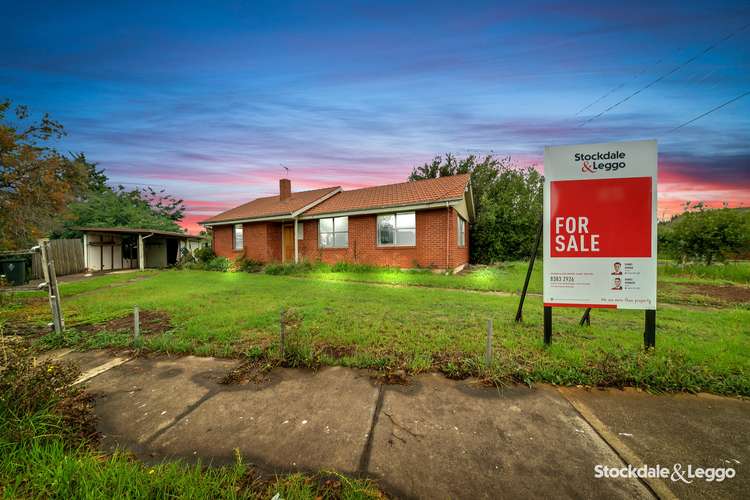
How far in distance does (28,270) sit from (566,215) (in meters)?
22.2

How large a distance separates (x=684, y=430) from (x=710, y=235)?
1618cm

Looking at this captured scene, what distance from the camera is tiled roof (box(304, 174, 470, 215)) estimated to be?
12898 millimetres

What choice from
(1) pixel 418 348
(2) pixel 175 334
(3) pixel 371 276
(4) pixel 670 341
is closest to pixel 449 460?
(1) pixel 418 348

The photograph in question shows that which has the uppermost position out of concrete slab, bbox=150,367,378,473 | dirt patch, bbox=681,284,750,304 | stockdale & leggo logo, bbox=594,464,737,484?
concrete slab, bbox=150,367,378,473

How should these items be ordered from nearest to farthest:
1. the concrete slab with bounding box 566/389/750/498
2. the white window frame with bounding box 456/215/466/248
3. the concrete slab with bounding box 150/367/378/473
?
the concrete slab with bounding box 566/389/750/498 < the concrete slab with bounding box 150/367/378/473 < the white window frame with bounding box 456/215/466/248

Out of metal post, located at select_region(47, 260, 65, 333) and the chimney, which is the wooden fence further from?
metal post, located at select_region(47, 260, 65, 333)

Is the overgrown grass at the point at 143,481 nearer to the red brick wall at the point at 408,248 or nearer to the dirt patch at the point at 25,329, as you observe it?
the dirt patch at the point at 25,329

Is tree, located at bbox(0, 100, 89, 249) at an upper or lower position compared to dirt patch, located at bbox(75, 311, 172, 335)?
upper

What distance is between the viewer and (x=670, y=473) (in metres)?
1.97

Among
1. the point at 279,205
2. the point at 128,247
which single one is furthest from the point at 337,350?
the point at 128,247


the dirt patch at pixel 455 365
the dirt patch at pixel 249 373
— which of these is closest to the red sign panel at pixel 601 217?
the dirt patch at pixel 455 365

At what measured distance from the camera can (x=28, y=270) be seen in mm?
14039

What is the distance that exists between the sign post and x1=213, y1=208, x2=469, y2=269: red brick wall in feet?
26.8

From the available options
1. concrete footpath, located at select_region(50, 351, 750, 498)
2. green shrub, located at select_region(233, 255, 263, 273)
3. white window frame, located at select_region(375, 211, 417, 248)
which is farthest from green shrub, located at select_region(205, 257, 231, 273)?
concrete footpath, located at select_region(50, 351, 750, 498)
